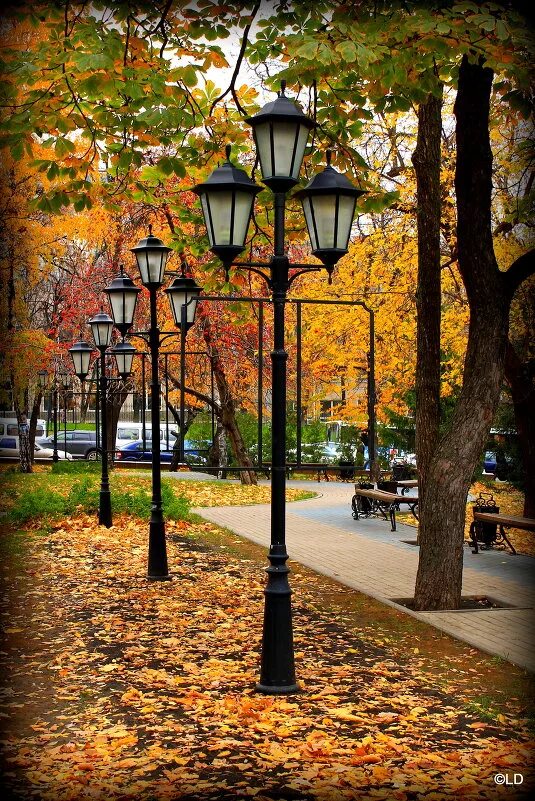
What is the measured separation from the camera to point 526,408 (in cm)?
1714

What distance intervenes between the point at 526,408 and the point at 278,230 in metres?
11.0

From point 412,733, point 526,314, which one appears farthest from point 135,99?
point 526,314

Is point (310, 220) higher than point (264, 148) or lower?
lower

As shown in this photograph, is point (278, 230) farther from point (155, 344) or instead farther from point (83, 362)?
point (83, 362)

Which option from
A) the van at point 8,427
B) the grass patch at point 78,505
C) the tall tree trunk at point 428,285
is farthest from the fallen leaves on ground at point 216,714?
the van at point 8,427

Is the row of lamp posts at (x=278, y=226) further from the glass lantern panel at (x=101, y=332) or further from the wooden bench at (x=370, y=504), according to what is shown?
the wooden bench at (x=370, y=504)

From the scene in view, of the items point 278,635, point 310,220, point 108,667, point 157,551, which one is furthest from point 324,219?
point 157,551

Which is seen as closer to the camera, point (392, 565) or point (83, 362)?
point (392, 565)

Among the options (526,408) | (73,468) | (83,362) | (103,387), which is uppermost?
(83,362)

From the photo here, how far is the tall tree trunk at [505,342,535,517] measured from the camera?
16609mm

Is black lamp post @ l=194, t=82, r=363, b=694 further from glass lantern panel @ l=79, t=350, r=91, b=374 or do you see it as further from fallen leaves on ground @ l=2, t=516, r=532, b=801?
glass lantern panel @ l=79, t=350, r=91, b=374

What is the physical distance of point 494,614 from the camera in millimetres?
10172

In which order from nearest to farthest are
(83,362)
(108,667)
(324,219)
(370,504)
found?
(324,219), (108,667), (83,362), (370,504)

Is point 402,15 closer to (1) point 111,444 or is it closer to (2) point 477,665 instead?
(2) point 477,665
